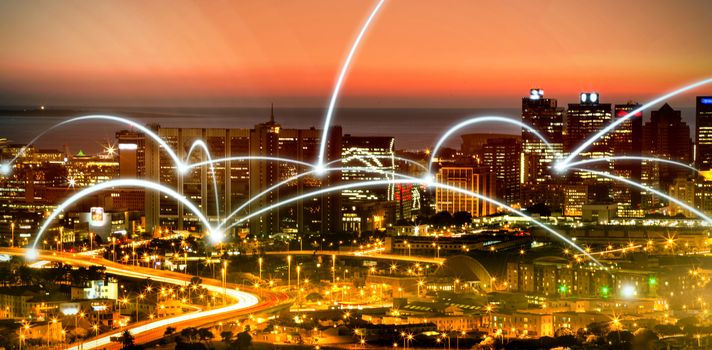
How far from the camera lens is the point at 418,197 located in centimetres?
2958

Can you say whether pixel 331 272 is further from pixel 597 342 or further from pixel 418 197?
pixel 418 197

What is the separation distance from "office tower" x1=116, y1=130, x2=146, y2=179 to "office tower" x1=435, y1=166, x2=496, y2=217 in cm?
684

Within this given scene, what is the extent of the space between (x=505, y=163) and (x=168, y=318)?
75.1ft

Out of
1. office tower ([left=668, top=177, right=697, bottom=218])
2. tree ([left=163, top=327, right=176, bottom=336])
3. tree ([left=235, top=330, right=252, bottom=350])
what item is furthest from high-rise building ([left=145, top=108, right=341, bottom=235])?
tree ([left=235, top=330, right=252, bottom=350])

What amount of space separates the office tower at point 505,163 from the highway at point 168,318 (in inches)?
665

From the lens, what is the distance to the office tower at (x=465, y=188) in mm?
28688

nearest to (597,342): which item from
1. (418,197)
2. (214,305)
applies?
(214,305)

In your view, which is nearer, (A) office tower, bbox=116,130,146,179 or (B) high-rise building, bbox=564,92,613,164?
(A) office tower, bbox=116,130,146,179

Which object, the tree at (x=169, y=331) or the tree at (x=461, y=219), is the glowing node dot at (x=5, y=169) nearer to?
the tree at (x=461, y=219)

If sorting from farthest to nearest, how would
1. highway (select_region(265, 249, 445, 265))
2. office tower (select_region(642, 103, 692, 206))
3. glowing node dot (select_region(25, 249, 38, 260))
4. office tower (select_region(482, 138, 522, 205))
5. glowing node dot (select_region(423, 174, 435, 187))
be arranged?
1. office tower (select_region(642, 103, 692, 206))
2. office tower (select_region(482, 138, 522, 205))
3. glowing node dot (select_region(423, 174, 435, 187))
4. highway (select_region(265, 249, 445, 265))
5. glowing node dot (select_region(25, 249, 38, 260))

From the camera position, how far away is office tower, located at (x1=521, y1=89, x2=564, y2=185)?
34000 mm

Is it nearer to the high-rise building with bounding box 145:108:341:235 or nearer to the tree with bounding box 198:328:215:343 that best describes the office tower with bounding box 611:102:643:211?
the high-rise building with bounding box 145:108:341:235

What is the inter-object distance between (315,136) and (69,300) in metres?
Result: 12.0

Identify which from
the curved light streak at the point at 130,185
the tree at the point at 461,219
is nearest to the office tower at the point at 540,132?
the tree at the point at 461,219
